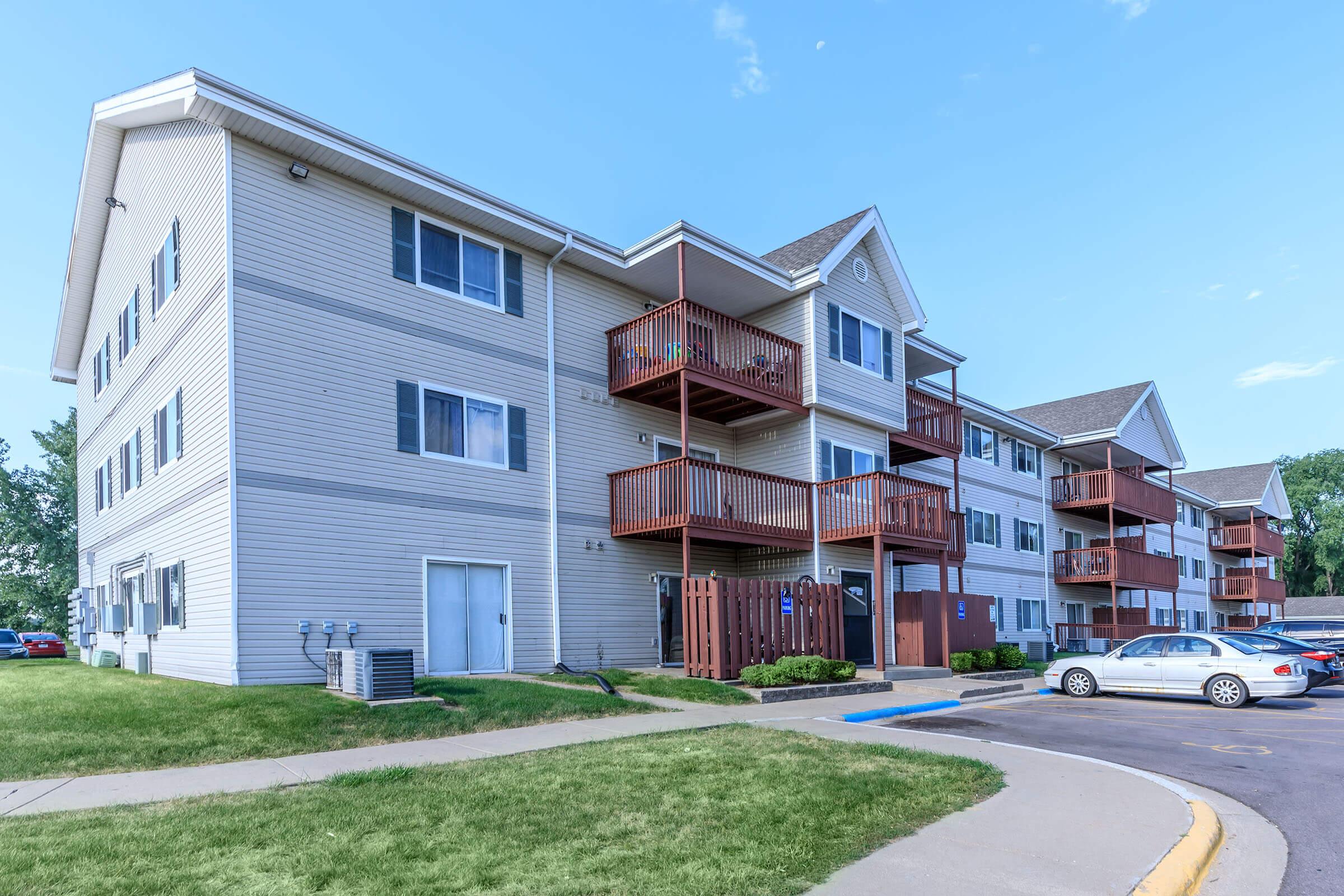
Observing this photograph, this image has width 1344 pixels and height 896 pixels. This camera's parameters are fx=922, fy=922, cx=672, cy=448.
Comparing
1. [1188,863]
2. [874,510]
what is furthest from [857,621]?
[1188,863]

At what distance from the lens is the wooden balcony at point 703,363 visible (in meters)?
19.1

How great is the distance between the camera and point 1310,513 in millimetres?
84438

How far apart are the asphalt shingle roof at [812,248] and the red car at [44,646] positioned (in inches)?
1243

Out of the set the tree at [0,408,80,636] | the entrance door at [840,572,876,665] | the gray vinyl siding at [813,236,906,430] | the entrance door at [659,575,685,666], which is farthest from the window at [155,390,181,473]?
the tree at [0,408,80,636]

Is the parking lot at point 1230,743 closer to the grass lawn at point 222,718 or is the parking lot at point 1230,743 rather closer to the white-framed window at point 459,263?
the grass lawn at point 222,718

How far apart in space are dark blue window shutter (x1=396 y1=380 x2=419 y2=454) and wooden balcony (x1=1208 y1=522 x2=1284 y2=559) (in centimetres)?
4964

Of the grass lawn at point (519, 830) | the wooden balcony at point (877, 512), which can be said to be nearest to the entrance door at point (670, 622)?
the wooden balcony at point (877, 512)

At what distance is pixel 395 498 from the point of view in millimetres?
15992

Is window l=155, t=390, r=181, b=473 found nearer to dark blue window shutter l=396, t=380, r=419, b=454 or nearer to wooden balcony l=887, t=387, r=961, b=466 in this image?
dark blue window shutter l=396, t=380, r=419, b=454

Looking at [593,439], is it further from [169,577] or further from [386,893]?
[386,893]

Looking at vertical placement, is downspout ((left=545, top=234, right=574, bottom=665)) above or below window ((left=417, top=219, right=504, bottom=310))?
below

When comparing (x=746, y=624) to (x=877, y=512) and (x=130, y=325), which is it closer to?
(x=877, y=512)

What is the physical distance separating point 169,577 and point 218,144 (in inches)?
305

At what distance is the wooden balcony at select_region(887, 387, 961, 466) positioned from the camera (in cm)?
2581
